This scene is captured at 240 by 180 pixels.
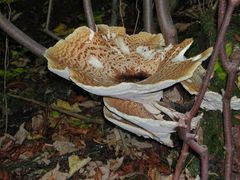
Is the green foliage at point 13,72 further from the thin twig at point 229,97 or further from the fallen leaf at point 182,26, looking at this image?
the thin twig at point 229,97

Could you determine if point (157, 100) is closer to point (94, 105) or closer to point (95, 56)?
point (95, 56)

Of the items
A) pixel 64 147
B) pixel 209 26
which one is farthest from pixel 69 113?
pixel 209 26

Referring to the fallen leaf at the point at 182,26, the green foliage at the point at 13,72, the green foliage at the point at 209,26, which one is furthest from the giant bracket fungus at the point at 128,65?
the green foliage at the point at 13,72

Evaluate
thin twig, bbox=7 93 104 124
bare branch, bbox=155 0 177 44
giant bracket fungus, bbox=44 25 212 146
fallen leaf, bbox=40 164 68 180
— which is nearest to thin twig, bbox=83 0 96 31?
giant bracket fungus, bbox=44 25 212 146

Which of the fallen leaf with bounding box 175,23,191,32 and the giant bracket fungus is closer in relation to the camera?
the giant bracket fungus

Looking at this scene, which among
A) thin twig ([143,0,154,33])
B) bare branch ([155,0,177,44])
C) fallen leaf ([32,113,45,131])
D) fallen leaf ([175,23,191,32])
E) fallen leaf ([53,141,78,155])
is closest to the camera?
bare branch ([155,0,177,44])

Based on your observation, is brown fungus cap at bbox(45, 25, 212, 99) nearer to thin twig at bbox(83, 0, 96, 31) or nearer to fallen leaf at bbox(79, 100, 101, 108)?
thin twig at bbox(83, 0, 96, 31)
